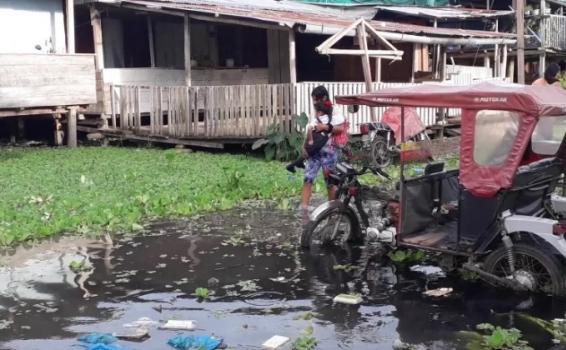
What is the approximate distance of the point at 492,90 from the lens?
19.9ft

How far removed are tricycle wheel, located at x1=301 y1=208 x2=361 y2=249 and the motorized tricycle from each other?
0.78 meters

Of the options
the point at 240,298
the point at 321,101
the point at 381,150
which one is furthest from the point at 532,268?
the point at 381,150

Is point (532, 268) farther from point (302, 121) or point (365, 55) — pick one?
point (302, 121)

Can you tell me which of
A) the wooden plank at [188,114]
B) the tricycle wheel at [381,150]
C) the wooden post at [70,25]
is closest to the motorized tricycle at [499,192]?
the tricycle wheel at [381,150]

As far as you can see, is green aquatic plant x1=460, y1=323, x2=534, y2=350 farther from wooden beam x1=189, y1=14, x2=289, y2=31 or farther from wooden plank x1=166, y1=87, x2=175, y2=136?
wooden plank x1=166, y1=87, x2=175, y2=136

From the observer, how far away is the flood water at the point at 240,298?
5.42m

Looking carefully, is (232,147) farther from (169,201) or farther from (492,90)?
(492,90)

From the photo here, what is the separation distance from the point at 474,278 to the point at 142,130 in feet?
38.4

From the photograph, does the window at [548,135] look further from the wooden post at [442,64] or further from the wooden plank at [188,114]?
the wooden post at [442,64]

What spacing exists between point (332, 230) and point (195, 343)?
3.15m

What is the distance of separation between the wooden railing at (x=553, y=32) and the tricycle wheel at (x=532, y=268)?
72.2 feet

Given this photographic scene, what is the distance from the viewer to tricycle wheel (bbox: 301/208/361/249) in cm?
780

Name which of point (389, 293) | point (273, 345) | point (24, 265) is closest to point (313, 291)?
point (389, 293)

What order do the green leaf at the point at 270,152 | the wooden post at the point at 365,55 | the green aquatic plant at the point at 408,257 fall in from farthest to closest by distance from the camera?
the green leaf at the point at 270,152, the wooden post at the point at 365,55, the green aquatic plant at the point at 408,257
